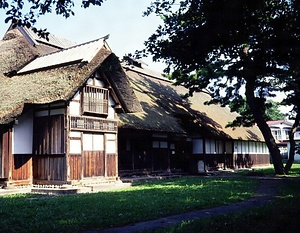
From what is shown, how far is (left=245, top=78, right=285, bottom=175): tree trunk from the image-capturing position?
23.9m

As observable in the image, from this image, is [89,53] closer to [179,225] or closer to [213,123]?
[179,225]

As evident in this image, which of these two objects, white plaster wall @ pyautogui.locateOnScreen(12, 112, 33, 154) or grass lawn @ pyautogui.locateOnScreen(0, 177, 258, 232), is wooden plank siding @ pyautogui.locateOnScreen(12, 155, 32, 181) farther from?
grass lawn @ pyautogui.locateOnScreen(0, 177, 258, 232)

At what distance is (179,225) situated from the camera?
764cm

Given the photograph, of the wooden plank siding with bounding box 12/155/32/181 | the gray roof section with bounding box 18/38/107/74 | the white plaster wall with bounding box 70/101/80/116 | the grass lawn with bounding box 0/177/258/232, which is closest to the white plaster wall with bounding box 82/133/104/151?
the white plaster wall with bounding box 70/101/80/116

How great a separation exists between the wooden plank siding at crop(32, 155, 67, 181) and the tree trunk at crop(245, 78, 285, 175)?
45.4ft

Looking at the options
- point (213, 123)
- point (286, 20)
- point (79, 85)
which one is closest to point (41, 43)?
point (79, 85)

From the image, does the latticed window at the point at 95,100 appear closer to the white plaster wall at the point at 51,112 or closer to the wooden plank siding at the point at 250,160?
the white plaster wall at the point at 51,112

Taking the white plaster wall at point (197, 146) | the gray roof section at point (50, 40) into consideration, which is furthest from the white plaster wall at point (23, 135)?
the white plaster wall at point (197, 146)

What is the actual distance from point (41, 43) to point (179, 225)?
1968 cm

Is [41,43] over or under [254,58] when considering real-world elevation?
over

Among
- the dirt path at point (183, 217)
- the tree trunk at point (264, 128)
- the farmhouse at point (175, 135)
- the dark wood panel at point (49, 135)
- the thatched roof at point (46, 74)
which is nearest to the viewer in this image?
the dirt path at point (183, 217)

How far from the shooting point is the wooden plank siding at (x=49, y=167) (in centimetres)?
1678

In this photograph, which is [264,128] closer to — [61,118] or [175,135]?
[175,135]

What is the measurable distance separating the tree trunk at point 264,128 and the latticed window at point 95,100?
10422 millimetres
